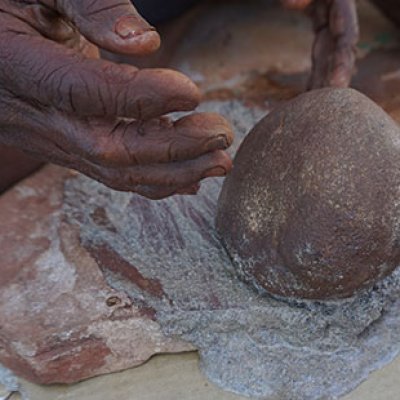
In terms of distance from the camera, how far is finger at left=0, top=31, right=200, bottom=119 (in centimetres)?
108

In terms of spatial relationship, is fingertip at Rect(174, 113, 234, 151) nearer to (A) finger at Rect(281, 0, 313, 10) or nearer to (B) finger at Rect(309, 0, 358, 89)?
(A) finger at Rect(281, 0, 313, 10)

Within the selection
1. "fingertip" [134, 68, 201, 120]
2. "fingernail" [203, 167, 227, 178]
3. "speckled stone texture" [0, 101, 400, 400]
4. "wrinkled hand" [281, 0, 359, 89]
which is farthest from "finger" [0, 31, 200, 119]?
"wrinkled hand" [281, 0, 359, 89]

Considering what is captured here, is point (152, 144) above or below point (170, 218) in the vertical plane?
above

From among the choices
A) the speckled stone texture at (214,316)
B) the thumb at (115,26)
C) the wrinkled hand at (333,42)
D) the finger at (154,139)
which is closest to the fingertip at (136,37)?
the thumb at (115,26)

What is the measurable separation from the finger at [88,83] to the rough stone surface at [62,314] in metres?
0.31

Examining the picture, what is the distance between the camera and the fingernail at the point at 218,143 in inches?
45.1

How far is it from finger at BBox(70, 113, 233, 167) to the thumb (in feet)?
0.38

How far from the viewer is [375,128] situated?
4.09 feet

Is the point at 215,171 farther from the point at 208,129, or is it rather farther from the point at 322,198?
the point at 322,198

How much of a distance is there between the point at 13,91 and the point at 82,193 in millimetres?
328

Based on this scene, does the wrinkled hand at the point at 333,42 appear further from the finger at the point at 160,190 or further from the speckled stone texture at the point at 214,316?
the finger at the point at 160,190

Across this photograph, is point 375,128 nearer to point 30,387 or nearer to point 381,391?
point 381,391

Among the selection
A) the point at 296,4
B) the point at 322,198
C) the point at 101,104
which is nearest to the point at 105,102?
the point at 101,104

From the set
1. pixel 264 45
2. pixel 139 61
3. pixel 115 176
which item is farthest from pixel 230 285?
pixel 264 45
